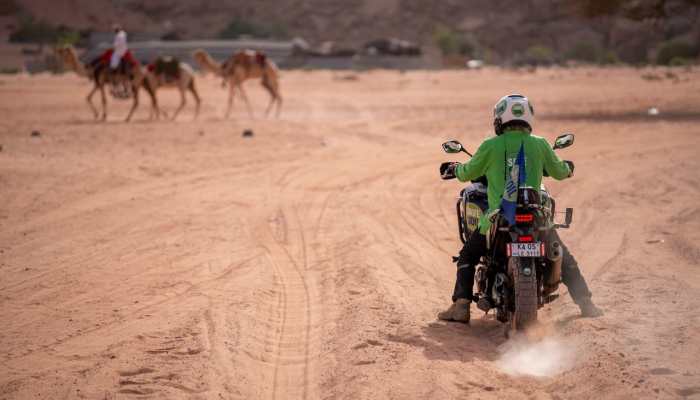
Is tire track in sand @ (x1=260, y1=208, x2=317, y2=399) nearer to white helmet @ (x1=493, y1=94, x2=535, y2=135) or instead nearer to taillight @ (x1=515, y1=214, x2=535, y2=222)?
taillight @ (x1=515, y1=214, x2=535, y2=222)

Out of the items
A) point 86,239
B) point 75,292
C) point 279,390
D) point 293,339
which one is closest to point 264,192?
point 86,239

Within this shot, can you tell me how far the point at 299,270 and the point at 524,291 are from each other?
126 inches

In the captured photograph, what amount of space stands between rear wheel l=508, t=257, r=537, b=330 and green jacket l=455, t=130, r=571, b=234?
0.46 meters

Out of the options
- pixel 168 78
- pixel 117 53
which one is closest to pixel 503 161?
pixel 117 53

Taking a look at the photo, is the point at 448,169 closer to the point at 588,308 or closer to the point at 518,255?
the point at 518,255

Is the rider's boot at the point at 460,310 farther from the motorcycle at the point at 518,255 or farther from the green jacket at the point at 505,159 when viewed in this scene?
the green jacket at the point at 505,159

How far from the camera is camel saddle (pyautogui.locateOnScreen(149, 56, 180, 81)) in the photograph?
2605 centimetres

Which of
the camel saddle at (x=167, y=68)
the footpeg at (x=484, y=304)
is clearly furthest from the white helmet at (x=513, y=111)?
the camel saddle at (x=167, y=68)

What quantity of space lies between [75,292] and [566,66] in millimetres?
45510

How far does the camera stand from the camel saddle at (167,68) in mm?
26047

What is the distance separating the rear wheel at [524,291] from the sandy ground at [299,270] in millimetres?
360

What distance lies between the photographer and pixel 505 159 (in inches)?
267

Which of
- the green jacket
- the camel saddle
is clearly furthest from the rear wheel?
the camel saddle

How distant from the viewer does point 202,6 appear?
79.8 metres
